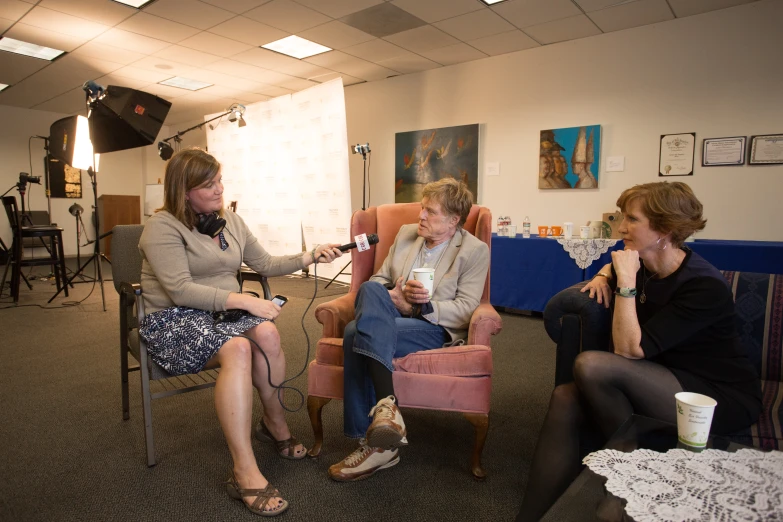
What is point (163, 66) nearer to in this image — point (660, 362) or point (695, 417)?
point (660, 362)

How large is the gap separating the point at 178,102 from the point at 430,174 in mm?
4522

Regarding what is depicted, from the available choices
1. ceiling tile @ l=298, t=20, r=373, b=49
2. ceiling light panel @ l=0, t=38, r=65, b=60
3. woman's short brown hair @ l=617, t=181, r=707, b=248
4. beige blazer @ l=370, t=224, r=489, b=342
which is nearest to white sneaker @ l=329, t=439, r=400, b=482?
beige blazer @ l=370, t=224, r=489, b=342

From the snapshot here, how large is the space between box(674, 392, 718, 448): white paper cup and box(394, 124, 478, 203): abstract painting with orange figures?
4429mm

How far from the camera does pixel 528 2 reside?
12.5ft

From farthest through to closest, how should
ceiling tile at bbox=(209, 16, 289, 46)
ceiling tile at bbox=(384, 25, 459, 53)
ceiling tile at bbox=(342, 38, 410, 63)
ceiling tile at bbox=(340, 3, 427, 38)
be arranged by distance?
1. ceiling tile at bbox=(342, 38, 410, 63)
2. ceiling tile at bbox=(384, 25, 459, 53)
3. ceiling tile at bbox=(209, 16, 289, 46)
4. ceiling tile at bbox=(340, 3, 427, 38)

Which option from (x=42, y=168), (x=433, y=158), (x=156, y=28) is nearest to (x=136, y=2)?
(x=156, y=28)

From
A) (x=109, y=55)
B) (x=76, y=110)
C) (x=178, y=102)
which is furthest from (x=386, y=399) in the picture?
(x=76, y=110)

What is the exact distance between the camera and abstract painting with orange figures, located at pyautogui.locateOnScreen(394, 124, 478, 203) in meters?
5.39

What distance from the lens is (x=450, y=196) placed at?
1.98 meters

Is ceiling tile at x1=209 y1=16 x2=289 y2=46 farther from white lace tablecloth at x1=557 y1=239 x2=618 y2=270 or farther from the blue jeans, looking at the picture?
the blue jeans

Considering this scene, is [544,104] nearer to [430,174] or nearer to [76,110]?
[430,174]

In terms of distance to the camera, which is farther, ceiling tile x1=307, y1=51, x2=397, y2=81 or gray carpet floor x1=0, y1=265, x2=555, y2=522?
ceiling tile x1=307, y1=51, x2=397, y2=81

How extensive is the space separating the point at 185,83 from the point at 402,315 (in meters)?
6.01

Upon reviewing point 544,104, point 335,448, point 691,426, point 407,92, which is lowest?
point 335,448
